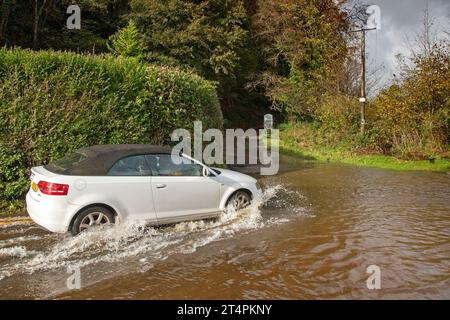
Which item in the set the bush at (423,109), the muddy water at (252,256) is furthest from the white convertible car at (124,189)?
the bush at (423,109)

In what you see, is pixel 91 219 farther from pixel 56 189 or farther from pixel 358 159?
pixel 358 159

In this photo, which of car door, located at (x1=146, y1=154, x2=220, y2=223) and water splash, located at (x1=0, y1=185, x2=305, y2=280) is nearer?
water splash, located at (x1=0, y1=185, x2=305, y2=280)

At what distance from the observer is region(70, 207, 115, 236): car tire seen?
275 inches

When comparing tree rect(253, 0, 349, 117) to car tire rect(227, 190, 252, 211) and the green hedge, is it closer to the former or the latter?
the green hedge

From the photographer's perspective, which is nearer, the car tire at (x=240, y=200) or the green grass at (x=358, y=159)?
the car tire at (x=240, y=200)

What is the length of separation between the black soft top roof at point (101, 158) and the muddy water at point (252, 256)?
3.37 feet

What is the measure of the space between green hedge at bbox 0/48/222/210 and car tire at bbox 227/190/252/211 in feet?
10.9

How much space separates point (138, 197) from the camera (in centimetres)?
746

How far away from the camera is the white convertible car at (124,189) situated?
6.91 m

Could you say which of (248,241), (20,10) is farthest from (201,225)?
(20,10)

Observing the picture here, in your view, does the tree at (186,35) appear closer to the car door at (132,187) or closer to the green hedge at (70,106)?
the green hedge at (70,106)

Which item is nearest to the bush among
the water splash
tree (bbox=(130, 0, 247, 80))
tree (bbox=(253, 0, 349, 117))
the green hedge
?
tree (bbox=(253, 0, 349, 117))

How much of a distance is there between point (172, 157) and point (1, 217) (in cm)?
370
